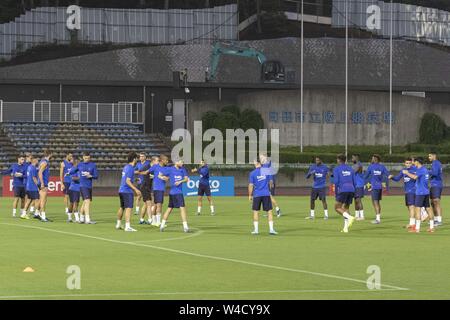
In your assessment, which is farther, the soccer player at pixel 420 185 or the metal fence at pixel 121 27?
the metal fence at pixel 121 27

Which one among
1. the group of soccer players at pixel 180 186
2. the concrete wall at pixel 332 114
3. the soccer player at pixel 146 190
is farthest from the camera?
the concrete wall at pixel 332 114

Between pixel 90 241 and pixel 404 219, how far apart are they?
46.8 feet

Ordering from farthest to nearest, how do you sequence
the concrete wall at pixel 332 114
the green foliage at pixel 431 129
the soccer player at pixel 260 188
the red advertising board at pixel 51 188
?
the green foliage at pixel 431 129, the concrete wall at pixel 332 114, the red advertising board at pixel 51 188, the soccer player at pixel 260 188

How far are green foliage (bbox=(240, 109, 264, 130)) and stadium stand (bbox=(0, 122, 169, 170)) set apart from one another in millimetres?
5755

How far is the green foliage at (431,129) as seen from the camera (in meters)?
82.4

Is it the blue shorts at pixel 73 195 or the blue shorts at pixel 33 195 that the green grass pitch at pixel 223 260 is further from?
the blue shorts at pixel 33 195

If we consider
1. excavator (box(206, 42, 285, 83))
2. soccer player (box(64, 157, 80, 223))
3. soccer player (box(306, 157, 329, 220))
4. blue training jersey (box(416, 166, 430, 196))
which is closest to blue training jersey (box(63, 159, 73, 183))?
soccer player (box(64, 157, 80, 223))

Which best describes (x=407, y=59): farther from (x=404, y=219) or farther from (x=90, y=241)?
(x=90, y=241)

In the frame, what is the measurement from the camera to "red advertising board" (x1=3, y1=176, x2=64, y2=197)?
5956 centimetres

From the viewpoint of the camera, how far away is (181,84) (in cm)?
6800

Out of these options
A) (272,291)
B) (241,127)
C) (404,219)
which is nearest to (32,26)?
(241,127)

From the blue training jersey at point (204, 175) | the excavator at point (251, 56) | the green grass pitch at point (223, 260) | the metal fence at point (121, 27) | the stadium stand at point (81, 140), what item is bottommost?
the green grass pitch at point (223, 260)

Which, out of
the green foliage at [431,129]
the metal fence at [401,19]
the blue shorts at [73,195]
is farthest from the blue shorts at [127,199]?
the metal fence at [401,19]

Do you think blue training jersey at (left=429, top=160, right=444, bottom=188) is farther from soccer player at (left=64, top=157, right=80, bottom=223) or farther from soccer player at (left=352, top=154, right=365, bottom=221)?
soccer player at (left=64, top=157, right=80, bottom=223)
